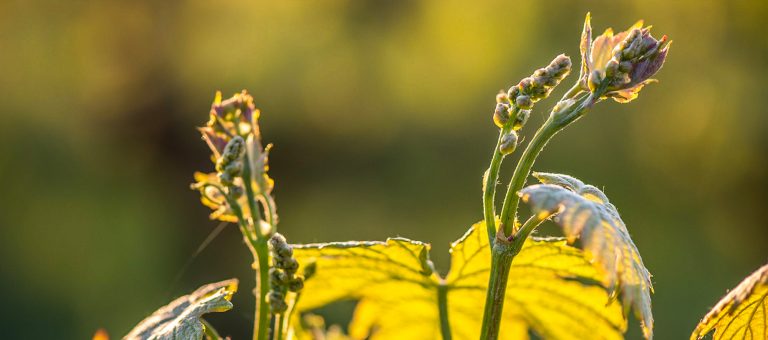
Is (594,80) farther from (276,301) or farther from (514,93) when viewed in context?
(276,301)

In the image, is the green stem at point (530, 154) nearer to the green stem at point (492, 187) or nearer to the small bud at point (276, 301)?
the green stem at point (492, 187)

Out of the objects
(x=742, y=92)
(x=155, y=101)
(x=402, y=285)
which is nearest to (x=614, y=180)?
(x=742, y=92)

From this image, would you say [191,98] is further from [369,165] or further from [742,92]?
[742,92]

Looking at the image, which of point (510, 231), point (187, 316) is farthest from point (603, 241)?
point (187, 316)

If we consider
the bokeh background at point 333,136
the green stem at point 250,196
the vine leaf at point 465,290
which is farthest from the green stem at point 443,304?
the bokeh background at point 333,136

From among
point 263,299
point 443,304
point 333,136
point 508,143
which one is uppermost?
point 508,143

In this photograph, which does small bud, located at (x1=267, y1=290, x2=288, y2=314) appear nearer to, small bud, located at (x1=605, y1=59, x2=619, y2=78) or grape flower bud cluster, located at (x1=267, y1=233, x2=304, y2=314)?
grape flower bud cluster, located at (x1=267, y1=233, x2=304, y2=314)

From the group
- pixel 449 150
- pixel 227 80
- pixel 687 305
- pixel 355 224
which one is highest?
pixel 227 80
